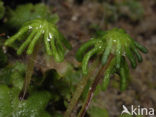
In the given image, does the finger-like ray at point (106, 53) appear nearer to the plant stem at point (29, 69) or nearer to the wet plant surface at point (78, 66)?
the wet plant surface at point (78, 66)

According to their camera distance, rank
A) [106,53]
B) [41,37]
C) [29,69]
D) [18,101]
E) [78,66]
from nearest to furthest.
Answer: [106,53] < [41,37] < [29,69] < [18,101] < [78,66]

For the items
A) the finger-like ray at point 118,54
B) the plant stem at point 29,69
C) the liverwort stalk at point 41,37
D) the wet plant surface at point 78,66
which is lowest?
the wet plant surface at point 78,66

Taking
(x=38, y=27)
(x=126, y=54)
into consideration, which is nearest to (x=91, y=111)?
(x=126, y=54)

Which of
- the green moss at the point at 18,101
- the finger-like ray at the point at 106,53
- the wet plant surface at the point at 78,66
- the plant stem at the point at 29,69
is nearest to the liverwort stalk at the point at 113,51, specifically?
the finger-like ray at the point at 106,53

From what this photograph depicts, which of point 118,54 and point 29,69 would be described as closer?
point 118,54

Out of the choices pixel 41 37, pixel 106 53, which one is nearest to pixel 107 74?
pixel 106 53

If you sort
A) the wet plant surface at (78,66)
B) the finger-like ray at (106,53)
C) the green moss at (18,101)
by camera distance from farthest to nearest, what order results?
the wet plant surface at (78,66) → the green moss at (18,101) → the finger-like ray at (106,53)

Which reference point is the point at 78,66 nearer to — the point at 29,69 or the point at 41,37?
the point at 29,69

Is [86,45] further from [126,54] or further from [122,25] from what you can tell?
[122,25]
